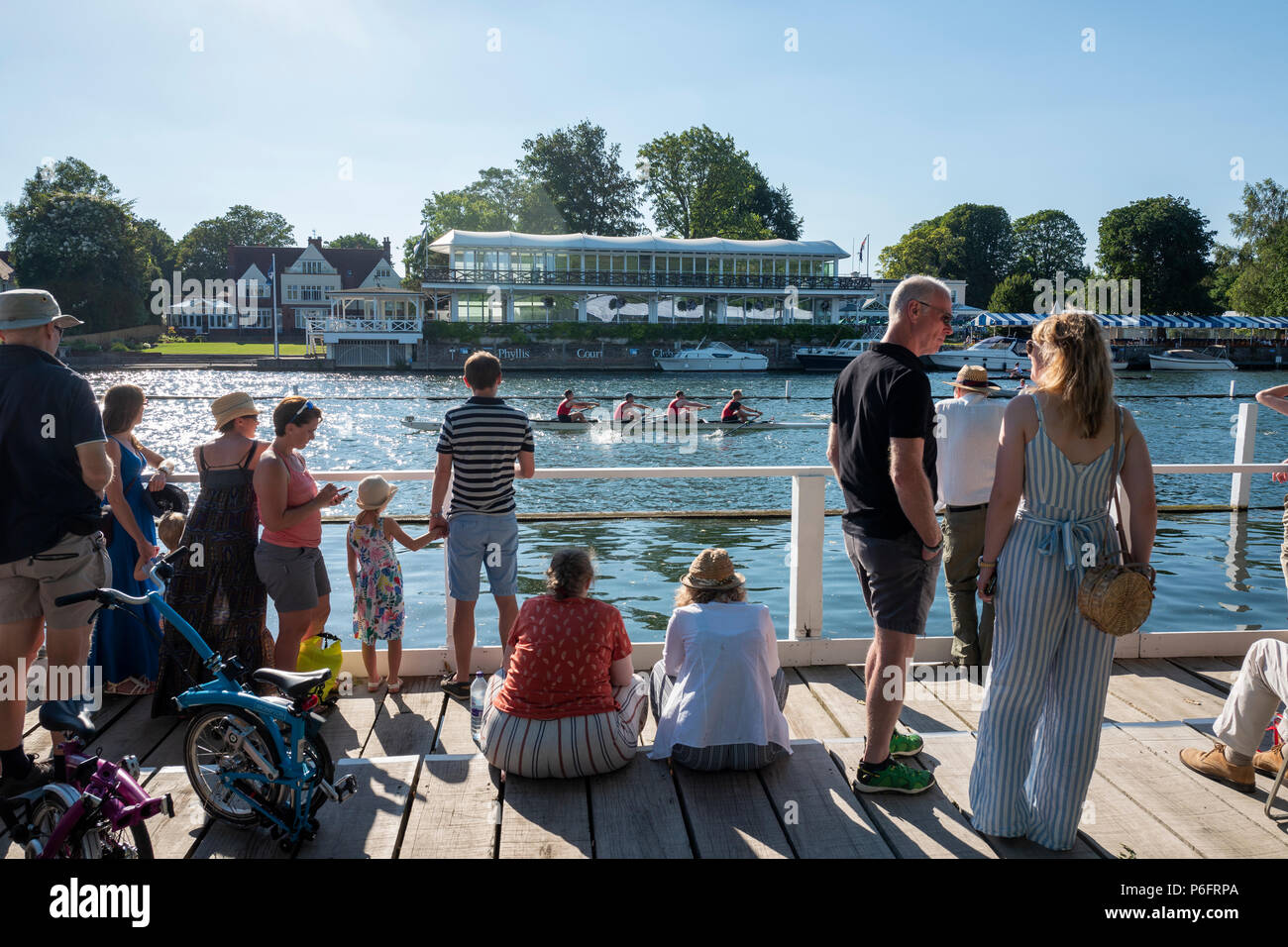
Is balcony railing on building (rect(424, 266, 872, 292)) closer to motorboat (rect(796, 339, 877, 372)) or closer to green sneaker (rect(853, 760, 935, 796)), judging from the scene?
motorboat (rect(796, 339, 877, 372))

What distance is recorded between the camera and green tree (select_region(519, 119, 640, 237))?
88188mm

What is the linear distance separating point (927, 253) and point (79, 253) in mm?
71610

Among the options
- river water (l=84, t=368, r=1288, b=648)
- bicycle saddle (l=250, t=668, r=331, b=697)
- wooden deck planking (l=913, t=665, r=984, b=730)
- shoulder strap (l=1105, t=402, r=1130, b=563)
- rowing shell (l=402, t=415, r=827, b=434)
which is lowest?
river water (l=84, t=368, r=1288, b=648)

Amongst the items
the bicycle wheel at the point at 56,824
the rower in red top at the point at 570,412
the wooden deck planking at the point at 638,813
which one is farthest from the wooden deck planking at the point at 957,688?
the rower in red top at the point at 570,412

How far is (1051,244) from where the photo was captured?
9881cm

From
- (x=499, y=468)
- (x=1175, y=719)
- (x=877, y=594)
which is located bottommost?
(x=1175, y=719)

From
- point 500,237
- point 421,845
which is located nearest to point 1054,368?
point 421,845

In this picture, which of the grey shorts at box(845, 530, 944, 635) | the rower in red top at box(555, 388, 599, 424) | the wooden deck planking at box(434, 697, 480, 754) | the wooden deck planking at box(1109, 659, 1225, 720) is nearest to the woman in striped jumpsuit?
the grey shorts at box(845, 530, 944, 635)

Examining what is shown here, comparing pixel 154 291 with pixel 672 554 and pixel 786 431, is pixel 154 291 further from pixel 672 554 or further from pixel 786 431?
pixel 672 554

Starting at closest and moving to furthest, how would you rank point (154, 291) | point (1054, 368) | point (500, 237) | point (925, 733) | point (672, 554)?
point (1054, 368)
point (925, 733)
point (672, 554)
point (500, 237)
point (154, 291)

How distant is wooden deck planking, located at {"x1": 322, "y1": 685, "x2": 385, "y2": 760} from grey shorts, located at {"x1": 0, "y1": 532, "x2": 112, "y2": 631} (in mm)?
1101
